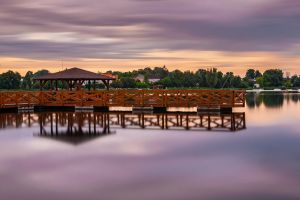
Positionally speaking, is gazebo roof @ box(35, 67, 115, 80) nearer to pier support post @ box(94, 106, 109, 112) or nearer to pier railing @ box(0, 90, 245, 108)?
pier railing @ box(0, 90, 245, 108)

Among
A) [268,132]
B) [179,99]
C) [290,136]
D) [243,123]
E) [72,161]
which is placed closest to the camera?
[72,161]

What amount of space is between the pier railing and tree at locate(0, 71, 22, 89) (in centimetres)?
3778

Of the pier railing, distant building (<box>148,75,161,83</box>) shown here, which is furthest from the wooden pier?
distant building (<box>148,75,161,83</box>)

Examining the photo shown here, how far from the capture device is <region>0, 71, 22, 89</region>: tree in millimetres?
62906

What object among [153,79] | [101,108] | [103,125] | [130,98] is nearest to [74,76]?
[101,108]

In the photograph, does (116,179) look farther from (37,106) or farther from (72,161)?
(37,106)

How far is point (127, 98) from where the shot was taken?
26.9 m

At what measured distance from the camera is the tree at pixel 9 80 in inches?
2477

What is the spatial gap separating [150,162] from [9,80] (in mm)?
57594

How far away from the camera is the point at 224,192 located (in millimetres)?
7320

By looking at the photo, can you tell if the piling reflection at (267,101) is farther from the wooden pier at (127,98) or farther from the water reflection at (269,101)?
the wooden pier at (127,98)

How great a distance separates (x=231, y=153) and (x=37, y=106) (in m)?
19.0

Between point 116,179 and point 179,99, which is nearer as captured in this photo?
point 116,179

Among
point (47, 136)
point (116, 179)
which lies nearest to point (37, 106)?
point (47, 136)
